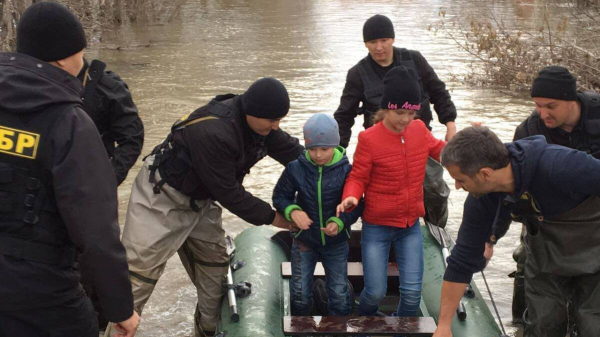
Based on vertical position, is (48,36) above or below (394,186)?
above

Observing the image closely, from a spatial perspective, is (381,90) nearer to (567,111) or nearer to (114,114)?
(567,111)

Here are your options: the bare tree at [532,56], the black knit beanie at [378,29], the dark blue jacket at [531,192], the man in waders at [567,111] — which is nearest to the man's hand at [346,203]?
the dark blue jacket at [531,192]

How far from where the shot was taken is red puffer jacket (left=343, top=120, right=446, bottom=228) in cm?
416

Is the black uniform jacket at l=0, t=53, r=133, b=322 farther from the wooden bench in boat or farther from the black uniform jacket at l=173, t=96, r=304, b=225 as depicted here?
the wooden bench in boat

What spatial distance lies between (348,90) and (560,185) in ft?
7.58

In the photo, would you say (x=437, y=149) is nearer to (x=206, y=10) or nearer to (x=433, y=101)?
(x=433, y=101)

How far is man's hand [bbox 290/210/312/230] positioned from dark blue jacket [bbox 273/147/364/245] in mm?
64

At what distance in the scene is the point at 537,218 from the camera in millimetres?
3508

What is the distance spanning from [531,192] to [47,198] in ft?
6.63

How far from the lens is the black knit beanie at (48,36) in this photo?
112 inches

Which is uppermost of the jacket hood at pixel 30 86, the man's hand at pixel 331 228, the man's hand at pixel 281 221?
the jacket hood at pixel 30 86

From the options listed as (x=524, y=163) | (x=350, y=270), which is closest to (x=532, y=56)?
(x=350, y=270)

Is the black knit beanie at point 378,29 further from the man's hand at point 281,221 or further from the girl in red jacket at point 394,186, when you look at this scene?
the man's hand at point 281,221

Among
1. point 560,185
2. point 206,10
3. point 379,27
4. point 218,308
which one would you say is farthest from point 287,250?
point 206,10
